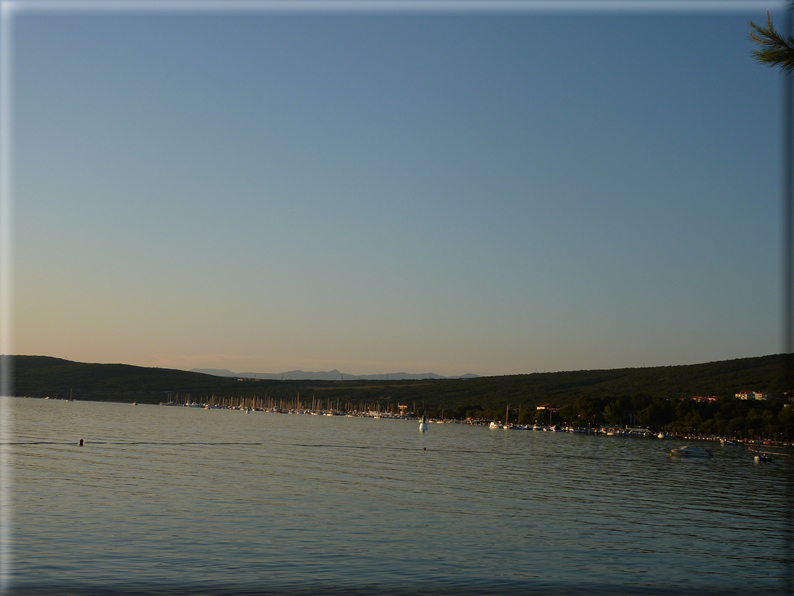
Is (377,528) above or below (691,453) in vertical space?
above

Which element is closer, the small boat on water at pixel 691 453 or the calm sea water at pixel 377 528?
the calm sea water at pixel 377 528

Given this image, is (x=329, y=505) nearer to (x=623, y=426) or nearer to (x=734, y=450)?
(x=734, y=450)

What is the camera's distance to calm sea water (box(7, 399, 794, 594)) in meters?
→ 25.5

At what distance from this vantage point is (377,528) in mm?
36250

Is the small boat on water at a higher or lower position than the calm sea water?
lower

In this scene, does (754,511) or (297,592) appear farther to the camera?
(754,511)

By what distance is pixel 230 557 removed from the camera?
28297 mm

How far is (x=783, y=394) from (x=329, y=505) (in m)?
36.0

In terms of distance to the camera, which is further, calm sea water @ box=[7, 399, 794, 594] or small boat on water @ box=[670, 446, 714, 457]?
small boat on water @ box=[670, 446, 714, 457]

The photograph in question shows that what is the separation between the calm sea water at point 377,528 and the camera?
25469 mm

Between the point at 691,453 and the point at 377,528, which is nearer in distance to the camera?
the point at 377,528

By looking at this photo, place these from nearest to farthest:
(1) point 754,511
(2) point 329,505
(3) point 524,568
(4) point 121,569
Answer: (4) point 121,569 < (3) point 524,568 < (2) point 329,505 < (1) point 754,511

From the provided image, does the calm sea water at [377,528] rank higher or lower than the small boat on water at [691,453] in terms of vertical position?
higher

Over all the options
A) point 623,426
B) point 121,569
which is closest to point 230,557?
point 121,569
